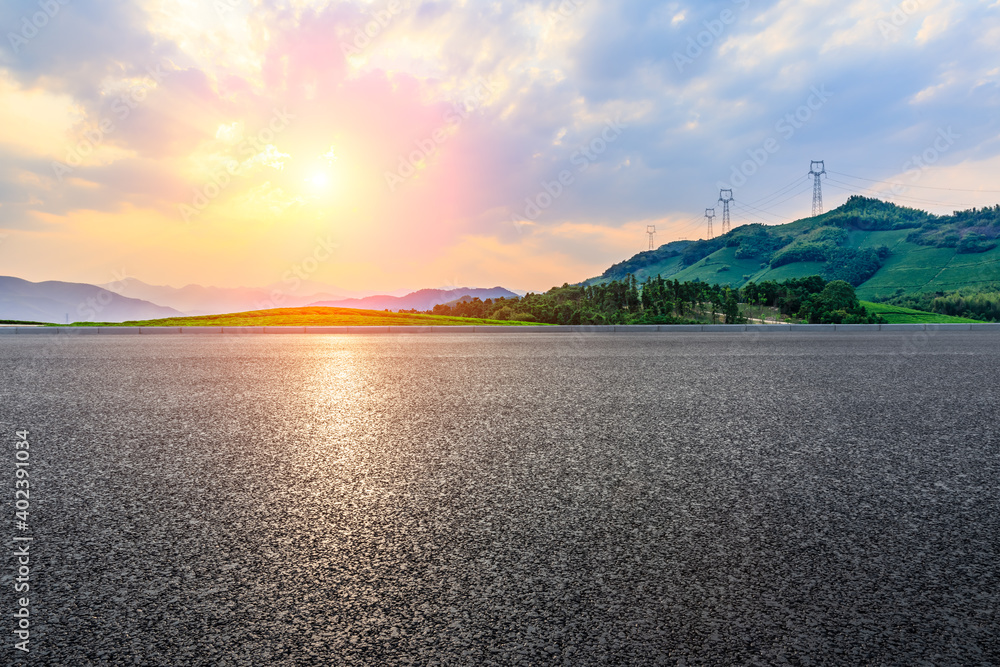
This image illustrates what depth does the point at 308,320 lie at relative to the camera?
30.1 metres

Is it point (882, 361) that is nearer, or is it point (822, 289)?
point (882, 361)

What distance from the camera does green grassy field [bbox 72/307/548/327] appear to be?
1077 inches

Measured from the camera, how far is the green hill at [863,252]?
102 meters

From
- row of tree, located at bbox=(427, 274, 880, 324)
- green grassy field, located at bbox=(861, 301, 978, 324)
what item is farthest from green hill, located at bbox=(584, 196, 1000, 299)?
row of tree, located at bbox=(427, 274, 880, 324)

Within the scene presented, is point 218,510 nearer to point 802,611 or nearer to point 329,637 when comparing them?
point 329,637

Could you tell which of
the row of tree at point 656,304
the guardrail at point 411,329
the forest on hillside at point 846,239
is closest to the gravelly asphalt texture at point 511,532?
the guardrail at point 411,329

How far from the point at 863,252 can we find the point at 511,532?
467 ft

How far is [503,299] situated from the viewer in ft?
140

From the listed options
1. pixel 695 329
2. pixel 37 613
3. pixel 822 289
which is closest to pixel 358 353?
pixel 37 613

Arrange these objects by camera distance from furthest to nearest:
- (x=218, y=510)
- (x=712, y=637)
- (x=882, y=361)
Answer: (x=882, y=361) → (x=218, y=510) → (x=712, y=637)

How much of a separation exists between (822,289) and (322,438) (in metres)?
49.0

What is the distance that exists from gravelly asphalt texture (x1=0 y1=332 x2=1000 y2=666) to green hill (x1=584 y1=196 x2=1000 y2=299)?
8958cm

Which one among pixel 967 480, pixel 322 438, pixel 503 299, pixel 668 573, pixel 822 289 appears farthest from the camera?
pixel 822 289

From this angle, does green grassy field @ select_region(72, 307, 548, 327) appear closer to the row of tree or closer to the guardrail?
the guardrail
